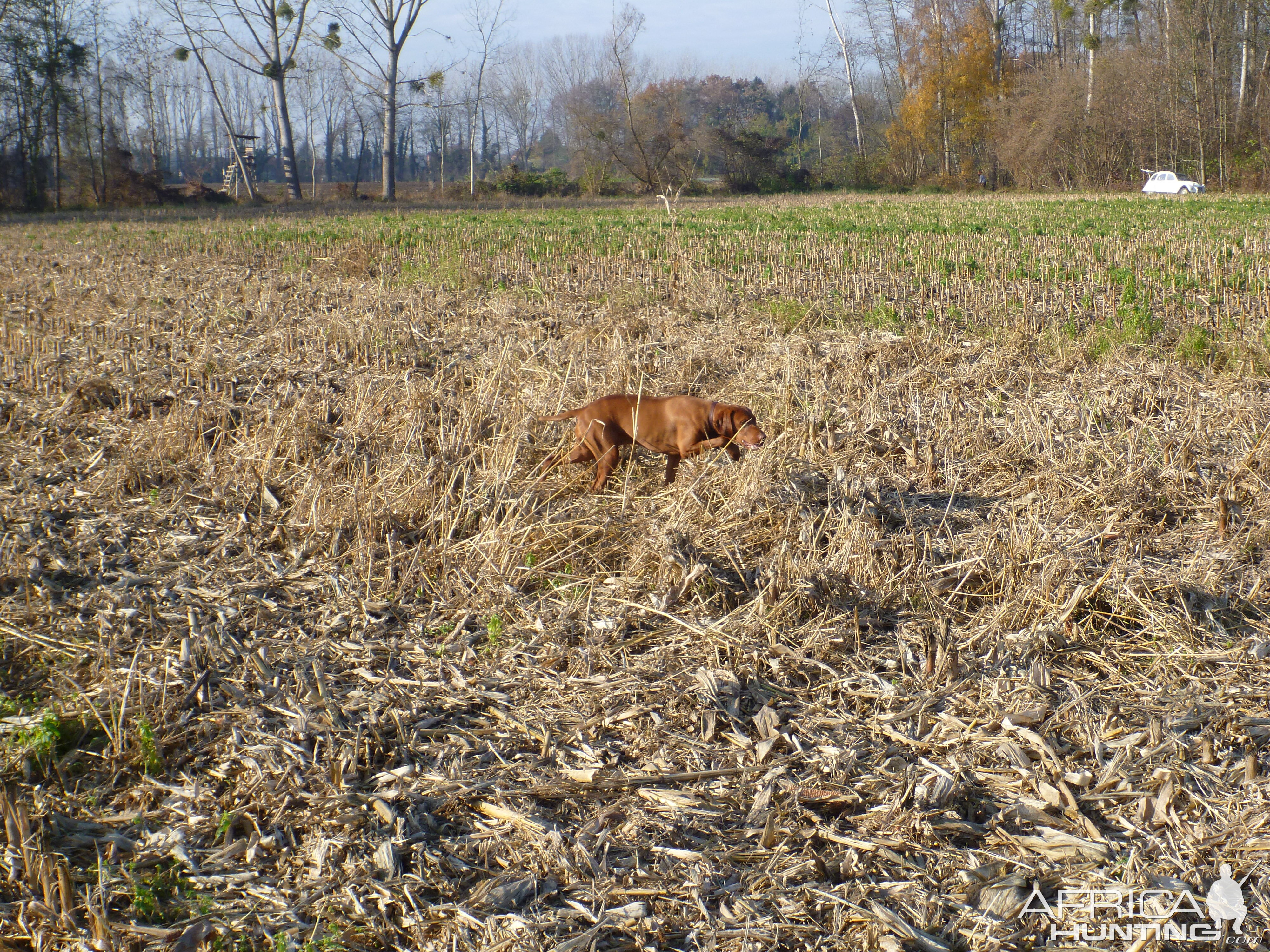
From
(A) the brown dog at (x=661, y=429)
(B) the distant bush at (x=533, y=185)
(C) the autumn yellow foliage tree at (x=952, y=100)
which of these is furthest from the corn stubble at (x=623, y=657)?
(C) the autumn yellow foliage tree at (x=952, y=100)

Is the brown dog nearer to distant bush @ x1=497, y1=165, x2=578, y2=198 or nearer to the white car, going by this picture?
the white car

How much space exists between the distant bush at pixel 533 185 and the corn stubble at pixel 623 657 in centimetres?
4166

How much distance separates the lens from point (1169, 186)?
114ft

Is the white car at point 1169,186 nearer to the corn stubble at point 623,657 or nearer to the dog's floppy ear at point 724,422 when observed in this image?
the corn stubble at point 623,657

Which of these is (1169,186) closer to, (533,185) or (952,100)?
(952,100)

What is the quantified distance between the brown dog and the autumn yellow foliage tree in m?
51.5

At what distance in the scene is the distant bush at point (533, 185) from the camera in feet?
150

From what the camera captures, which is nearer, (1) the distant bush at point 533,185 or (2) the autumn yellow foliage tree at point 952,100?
(1) the distant bush at point 533,185

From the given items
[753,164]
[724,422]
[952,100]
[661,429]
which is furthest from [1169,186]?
[661,429]

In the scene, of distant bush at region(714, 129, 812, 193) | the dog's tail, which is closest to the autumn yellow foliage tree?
distant bush at region(714, 129, 812, 193)

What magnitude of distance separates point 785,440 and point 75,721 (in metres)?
3.64

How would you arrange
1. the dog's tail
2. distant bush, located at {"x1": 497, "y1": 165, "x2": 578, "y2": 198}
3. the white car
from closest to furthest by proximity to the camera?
the dog's tail < the white car < distant bush, located at {"x1": 497, "y1": 165, "x2": 578, "y2": 198}

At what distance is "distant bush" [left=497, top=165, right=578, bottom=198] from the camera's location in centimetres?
4575

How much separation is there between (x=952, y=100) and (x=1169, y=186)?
63.6ft
